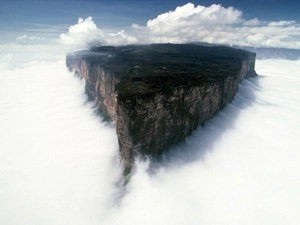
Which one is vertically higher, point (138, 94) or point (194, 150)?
point (138, 94)

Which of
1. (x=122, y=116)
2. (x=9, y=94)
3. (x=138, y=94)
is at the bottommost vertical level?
(x=9, y=94)

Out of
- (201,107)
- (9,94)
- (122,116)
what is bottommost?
(9,94)

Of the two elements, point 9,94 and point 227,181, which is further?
point 9,94

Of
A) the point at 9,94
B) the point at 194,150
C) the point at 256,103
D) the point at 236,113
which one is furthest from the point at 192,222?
the point at 9,94

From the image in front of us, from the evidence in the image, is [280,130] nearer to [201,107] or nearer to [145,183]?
[201,107]

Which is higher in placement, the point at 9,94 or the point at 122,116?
the point at 122,116

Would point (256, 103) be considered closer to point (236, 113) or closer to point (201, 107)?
point (236, 113)

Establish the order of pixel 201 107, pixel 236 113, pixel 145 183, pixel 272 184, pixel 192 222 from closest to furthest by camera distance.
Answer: pixel 192 222, pixel 145 183, pixel 272 184, pixel 201 107, pixel 236 113

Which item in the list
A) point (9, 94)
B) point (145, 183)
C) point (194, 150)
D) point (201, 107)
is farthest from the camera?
point (9, 94)

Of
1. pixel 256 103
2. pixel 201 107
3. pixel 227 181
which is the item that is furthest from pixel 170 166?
pixel 256 103
